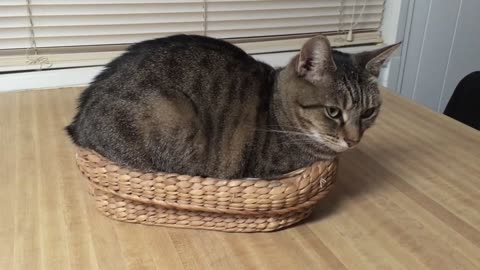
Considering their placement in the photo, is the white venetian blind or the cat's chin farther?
the white venetian blind

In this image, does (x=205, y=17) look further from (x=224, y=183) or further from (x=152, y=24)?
(x=224, y=183)

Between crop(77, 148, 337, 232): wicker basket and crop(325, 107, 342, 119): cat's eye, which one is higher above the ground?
crop(325, 107, 342, 119): cat's eye

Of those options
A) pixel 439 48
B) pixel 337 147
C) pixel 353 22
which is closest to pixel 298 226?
pixel 337 147

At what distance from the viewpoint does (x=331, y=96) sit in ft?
2.88

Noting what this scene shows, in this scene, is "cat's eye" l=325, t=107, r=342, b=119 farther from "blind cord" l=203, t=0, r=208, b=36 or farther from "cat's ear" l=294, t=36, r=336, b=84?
"blind cord" l=203, t=0, r=208, b=36

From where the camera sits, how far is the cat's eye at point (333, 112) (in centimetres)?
88

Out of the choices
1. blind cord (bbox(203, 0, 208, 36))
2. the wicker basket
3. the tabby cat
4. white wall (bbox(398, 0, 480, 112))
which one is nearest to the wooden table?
the wicker basket

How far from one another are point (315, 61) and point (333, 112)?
0.11 metres

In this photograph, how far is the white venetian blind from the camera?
1367 mm

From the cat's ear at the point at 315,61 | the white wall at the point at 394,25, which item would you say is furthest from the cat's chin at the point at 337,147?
the white wall at the point at 394,25

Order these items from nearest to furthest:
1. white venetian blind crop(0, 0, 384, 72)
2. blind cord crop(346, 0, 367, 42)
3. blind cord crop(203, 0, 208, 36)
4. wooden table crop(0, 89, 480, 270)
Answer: wooden table crop(0, 89, 480, 270)
white venetian blind crop(0, 0, 384, 72)
blind cord crop(203, 0, 208, 36)
blind cord crop(346, 0, 367, 42)

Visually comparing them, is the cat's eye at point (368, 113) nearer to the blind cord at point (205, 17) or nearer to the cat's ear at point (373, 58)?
the cat's ear at point (373, 58)

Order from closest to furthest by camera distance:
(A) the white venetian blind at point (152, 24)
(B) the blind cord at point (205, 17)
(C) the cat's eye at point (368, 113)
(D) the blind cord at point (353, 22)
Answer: (C) the cat's eye at point (368, 113) < (A) the white venetian blind at point (152, 24) < (B) the blind cord at point (205, 17) < (D) the blind cord at point (353, 22)

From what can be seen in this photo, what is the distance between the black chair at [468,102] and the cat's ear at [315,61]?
2.42ft
